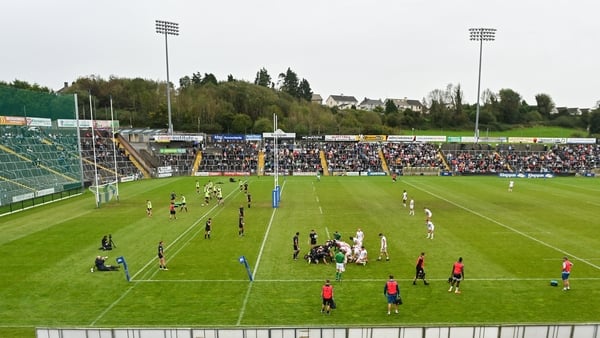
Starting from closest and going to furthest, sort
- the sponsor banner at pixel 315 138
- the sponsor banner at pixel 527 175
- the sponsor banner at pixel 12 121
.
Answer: the sponsor banner at pixel 12 121 → the sponsor banner at pixel 527 175 → the sponsor banner at pixel 315 138

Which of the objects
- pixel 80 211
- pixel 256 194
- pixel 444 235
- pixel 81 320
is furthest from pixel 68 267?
pixel 256 194

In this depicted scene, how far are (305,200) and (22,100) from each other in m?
28.4

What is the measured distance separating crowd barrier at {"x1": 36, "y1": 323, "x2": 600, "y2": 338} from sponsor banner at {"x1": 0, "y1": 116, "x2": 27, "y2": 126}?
34.4 metres

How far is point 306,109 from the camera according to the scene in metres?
98.9

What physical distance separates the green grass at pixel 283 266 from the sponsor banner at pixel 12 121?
29.9 ft

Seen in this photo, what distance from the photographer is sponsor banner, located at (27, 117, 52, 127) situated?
129ft

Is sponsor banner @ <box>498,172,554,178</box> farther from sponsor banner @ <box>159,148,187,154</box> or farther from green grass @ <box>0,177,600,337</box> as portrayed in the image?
sponsor banner @ <box>159,148,187,154</box>

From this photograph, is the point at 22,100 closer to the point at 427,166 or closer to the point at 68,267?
the point at 68,267

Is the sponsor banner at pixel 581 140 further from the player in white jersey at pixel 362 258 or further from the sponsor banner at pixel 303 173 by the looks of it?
the player in white jersey at pixel 362 258

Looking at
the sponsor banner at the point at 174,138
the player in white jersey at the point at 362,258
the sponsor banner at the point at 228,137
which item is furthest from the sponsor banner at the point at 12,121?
the player in white jersey at the point at 362,258

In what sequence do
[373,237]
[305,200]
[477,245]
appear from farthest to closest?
[305,200], [373,237], [477,245]

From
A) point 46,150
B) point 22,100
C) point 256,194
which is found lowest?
point 256,194

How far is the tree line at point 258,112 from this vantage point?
3472 inches

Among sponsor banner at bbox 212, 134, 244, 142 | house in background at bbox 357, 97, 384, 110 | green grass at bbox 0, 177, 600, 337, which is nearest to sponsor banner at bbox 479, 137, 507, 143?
green grass at bbox 0, 177, 600, 337
